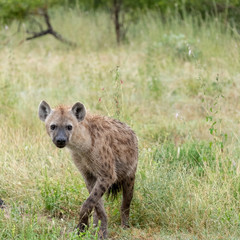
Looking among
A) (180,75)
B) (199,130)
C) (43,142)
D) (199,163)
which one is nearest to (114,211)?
(199,163)

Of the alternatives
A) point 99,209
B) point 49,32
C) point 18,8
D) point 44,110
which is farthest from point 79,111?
point 49,32

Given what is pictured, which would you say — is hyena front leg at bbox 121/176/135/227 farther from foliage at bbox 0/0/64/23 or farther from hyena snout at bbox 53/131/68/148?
foliage at bbox 0/0/64/23

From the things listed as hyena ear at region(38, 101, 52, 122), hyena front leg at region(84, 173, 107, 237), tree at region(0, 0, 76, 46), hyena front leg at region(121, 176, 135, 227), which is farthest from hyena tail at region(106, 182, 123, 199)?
tree at region(0, 0, 76, 46)

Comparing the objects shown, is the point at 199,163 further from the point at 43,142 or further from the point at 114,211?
the point at 43,142

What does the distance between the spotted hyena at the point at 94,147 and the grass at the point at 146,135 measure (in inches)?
9.8

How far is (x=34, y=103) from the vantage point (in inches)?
307

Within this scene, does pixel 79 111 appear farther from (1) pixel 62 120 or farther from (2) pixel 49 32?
(2) pixel 49 32

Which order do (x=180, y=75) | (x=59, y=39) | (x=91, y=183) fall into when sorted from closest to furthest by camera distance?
1. (x=91, y=183)
2. (x=180, y=75)
3. (x=59, y=39)

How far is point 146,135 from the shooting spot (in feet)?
22.4

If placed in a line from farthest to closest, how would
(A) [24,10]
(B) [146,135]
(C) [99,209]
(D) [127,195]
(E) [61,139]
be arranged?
(A) [24,10]
(B) [146,135]
(D) [127,195]
(C) [99,209]
(E) [61,139]

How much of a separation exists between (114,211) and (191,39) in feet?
21.9

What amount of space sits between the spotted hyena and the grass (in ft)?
0.82

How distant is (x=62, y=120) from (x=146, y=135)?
9.03 ft

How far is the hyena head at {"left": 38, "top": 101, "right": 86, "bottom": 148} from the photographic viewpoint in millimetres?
4094
